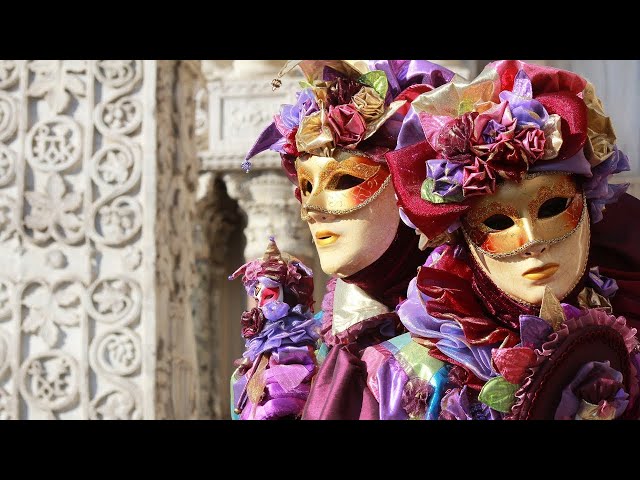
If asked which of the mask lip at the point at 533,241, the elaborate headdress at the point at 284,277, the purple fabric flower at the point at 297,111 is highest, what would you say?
the purple fabric flower at the point at 297,111

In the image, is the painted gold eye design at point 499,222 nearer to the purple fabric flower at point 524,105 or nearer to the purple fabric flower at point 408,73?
the purple fabric flower at point 524,105

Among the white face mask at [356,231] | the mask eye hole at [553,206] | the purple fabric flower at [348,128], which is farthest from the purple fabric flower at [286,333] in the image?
the mask eye hole at [553,206]

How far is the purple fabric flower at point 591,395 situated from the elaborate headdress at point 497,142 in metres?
0.43

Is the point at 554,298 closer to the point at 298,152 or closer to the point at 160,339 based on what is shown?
the point at 298,152

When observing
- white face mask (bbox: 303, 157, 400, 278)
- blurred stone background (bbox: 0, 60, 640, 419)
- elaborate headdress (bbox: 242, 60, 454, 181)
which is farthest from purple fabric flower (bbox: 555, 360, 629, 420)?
blurred stone background (bbox: 0, 60, 640, 419)

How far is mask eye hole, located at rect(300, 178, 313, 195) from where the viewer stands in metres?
3.26

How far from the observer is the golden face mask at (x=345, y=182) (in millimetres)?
3172

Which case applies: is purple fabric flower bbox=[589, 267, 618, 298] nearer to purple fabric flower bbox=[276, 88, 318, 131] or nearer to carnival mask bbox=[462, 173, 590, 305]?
carnival mask bbox=[462, 173, 590, 305]

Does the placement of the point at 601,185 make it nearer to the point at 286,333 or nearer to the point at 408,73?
the point at 408,73

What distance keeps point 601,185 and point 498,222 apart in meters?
0.27

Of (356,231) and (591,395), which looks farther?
(356,231)

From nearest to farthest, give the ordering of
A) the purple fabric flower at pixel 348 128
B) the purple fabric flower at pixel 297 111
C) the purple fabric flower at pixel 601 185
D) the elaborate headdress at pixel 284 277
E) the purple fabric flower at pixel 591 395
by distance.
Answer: the purple fabric flower at pixel 591 395
the purple fabric flower at pixel 601 185
the purple fabric flower at pixel 348 128
the purple fabric flower at pixel 297 111
the elaborate headdress at pixel 284 277

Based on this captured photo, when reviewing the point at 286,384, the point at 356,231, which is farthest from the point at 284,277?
the point at 356,231

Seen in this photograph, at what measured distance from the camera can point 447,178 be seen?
2.88m
